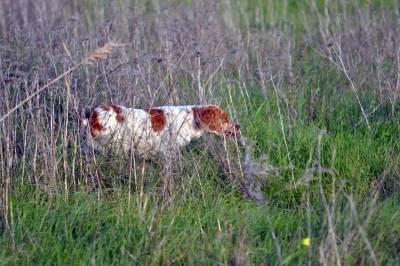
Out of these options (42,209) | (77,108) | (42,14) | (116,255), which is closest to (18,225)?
(42,209)

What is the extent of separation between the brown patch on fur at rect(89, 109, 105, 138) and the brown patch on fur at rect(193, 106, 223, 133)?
623 mm

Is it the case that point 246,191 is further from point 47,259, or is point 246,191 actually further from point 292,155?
point 47,259

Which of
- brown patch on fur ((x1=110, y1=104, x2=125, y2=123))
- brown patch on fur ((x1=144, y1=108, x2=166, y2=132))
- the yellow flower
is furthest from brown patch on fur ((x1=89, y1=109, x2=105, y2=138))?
the yellow flower

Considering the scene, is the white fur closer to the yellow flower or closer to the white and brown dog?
the white and brown dog

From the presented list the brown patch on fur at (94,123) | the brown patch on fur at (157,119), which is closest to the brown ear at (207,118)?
the brown patch on fur at (157,119)

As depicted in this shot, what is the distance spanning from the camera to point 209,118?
16.1ft

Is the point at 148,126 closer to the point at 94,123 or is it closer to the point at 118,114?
the point at 118,114

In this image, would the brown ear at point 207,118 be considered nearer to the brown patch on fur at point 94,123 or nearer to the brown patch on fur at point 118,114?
the brown patch on fur at point 118,114

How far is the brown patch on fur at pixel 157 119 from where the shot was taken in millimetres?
4812

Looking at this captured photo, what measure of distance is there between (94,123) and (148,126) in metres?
0.34

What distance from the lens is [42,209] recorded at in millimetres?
4148

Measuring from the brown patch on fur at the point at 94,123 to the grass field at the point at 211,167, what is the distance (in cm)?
10

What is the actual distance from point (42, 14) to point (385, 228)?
16.3 feet

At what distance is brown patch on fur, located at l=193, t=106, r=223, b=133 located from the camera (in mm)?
4887
